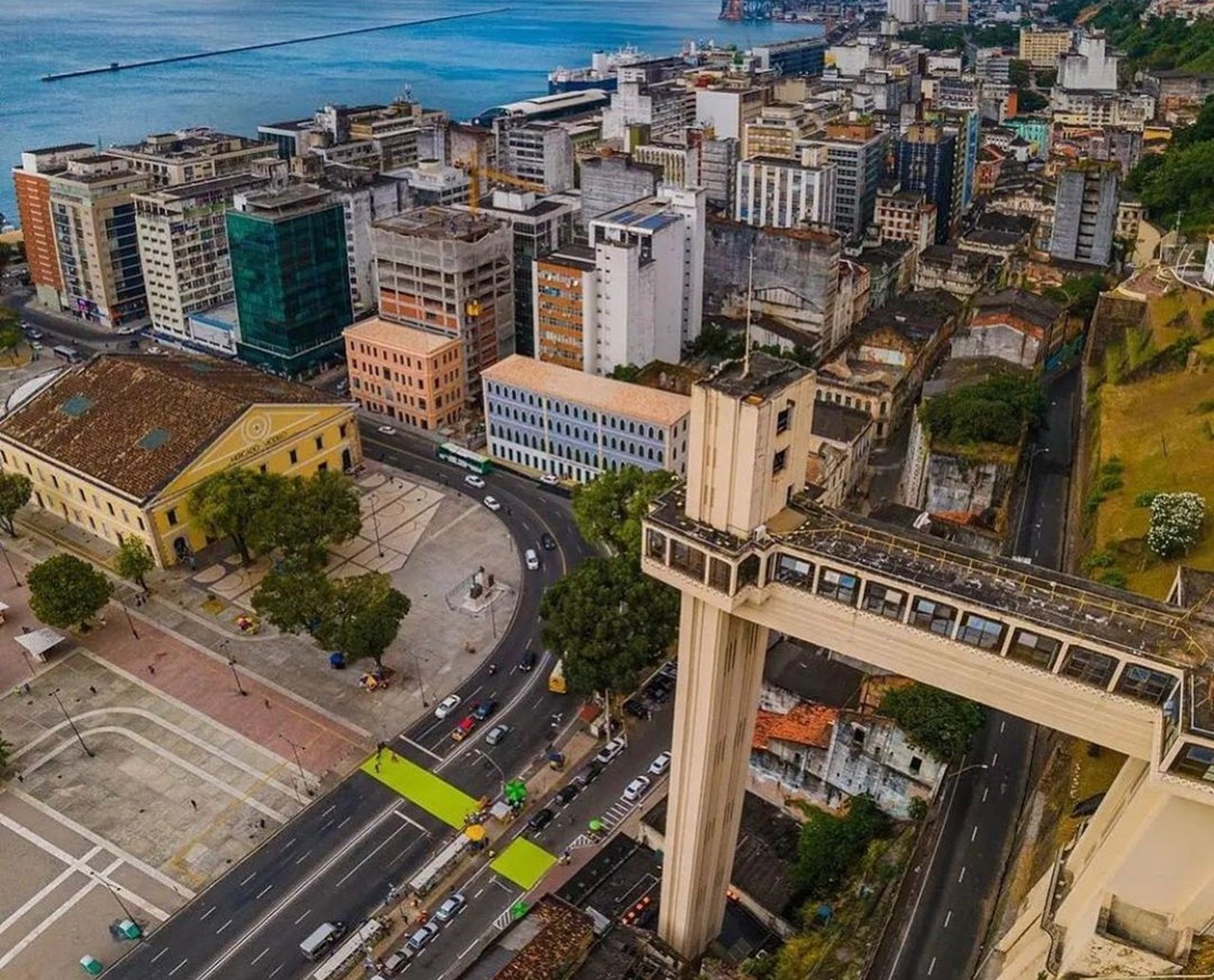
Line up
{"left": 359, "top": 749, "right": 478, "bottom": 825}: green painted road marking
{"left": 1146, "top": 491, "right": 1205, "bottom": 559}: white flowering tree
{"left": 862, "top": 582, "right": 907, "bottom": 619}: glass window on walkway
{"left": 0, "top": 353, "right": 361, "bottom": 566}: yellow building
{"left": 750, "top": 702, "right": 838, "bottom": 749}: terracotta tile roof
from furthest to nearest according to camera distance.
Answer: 1. {"left": 0, "top": 353, "right": 361, "bottom": 566}: yellow building
2. {"left": 1146, "top": 491, "right": 1205, "bottom": 559}: white flowering tree
3. {"left": 359, "top": 749, "right": 478, "bottom": 825}: green painted road marking
4. {"left": 750, "top": 702, "right": 838, "bottom": 749}: terracotta tile roof
5. {"left": 862, "top": 582, "right": 907, "bottom": 619}: glass window on walkway

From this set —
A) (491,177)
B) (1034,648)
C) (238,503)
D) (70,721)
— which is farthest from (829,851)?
(491,177)

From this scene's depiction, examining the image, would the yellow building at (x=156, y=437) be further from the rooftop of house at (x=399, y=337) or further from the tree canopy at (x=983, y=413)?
the tree canopy at (x=983, y=413)

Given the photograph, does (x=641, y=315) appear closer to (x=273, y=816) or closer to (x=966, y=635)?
(x=273, y=816)

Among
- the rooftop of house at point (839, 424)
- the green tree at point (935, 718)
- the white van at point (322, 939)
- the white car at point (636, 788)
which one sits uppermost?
the rooftop of house at point (839, 424)

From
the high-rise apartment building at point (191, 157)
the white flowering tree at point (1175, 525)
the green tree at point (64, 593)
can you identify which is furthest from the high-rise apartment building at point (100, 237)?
the white flowering tree at point (1175, 525)

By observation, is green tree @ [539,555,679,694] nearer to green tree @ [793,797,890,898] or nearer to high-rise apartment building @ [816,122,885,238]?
green tree @ [793,797,890,898]

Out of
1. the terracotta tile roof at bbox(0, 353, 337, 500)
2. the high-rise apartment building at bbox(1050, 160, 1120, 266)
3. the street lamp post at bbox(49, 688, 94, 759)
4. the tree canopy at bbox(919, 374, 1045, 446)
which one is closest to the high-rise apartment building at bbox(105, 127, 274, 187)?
the terracotta tile roof at bbox(0, 353, 337, 500)
